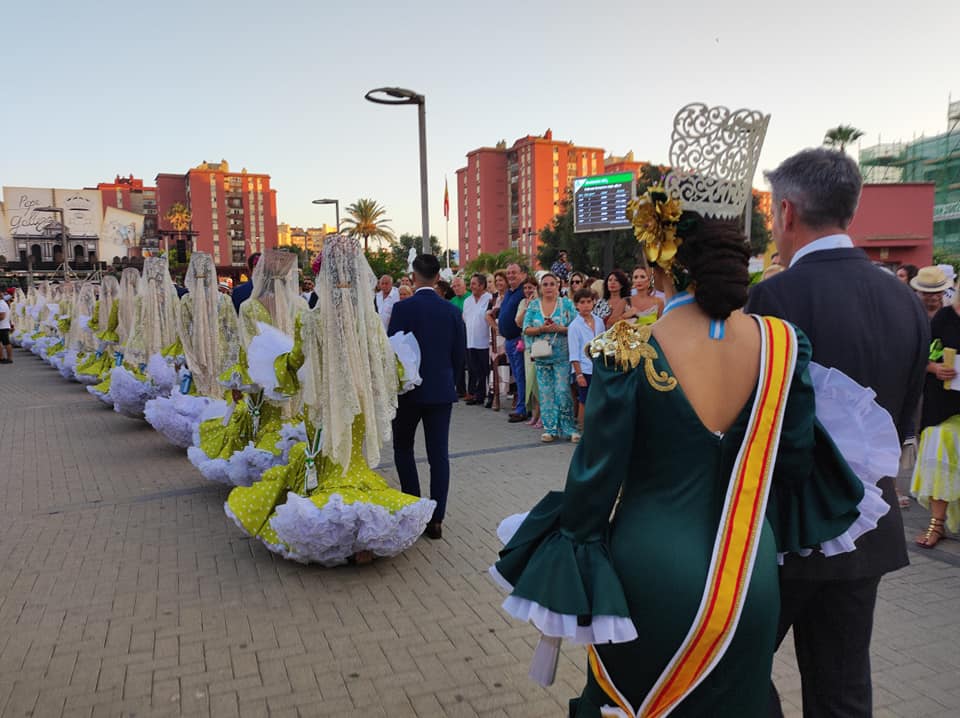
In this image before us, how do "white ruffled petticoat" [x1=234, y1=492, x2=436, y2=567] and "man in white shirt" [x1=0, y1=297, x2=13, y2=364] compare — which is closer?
"white ruffled petticoat" [x1=234, y1=492, x2=436, y2=567]

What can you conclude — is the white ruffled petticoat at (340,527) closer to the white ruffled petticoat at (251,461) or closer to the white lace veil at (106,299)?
the white ruffled petticoat at (251,461)

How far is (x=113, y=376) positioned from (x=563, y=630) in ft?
31.5

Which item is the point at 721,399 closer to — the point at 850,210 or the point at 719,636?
the point at 719,636

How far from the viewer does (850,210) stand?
2111 mm

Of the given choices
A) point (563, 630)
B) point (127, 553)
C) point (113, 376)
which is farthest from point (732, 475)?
point (113, 376)

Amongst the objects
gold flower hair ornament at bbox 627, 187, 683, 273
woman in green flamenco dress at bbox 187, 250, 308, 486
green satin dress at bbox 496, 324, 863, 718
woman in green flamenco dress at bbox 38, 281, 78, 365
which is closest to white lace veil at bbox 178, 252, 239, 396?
woman in green flamenco dress at bbox 187, 250, 308, 486

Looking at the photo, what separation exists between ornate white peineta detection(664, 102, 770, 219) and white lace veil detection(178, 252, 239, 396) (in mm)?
5921

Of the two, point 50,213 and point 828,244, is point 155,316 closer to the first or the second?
point 828,244

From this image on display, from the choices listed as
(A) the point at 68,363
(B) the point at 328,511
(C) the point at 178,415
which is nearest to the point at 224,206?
(A) the point at 68,363

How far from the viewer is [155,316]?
32.6 feet

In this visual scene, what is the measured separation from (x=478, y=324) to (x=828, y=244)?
9396 mm

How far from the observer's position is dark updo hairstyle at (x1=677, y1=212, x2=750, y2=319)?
1.75 meters

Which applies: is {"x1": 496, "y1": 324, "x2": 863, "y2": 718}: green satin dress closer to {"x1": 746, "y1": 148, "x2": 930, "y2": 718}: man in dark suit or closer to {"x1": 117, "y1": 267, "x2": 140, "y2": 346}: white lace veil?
{"x1": 746, "y1": 148, "x2": 930, "y2": 718}: man in dark suit

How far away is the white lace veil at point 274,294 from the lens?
572 centimetres
